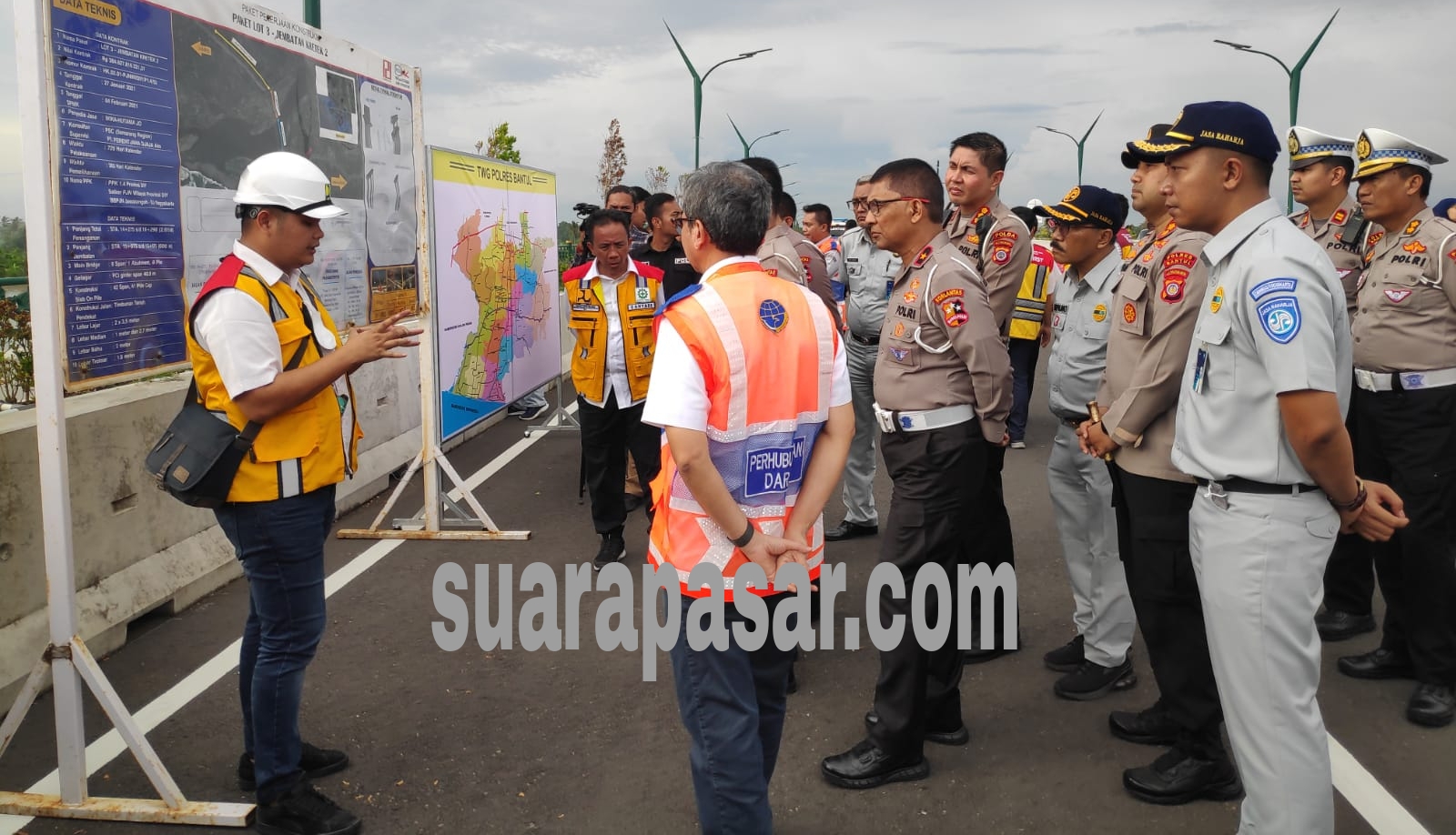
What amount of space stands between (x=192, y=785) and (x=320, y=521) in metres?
1.05

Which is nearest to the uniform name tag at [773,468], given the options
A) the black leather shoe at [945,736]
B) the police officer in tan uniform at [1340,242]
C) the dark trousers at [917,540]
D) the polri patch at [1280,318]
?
the dark trousers at [917,540]

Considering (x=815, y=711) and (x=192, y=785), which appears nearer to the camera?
(x=192, y=785)

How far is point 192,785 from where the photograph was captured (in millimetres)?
→ 3578

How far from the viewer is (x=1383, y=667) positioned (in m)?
4.51

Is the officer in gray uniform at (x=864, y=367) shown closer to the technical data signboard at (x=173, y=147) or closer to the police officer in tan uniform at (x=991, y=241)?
the police officer in tan uniform at (x=991, y=241)

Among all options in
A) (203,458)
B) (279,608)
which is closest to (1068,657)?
(279,608)

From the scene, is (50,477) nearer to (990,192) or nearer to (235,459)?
(235,459)

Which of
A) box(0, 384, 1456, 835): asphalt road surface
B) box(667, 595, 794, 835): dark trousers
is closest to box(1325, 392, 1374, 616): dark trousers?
box(0, 384, 1456, 835): asphalt road surface

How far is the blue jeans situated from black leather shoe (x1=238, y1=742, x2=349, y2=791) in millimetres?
262

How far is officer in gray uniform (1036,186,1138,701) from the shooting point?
4.40 m

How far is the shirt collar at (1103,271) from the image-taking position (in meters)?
4.40

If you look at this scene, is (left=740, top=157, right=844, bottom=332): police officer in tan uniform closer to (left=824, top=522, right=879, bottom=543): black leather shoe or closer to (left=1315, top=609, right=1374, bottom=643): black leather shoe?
(left=824, top=522, right=879, bottom=543): black leather shoe

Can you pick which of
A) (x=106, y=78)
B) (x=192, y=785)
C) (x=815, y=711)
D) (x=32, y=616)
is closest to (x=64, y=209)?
(x=106, y=78)

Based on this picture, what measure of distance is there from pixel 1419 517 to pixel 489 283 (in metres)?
5.94
